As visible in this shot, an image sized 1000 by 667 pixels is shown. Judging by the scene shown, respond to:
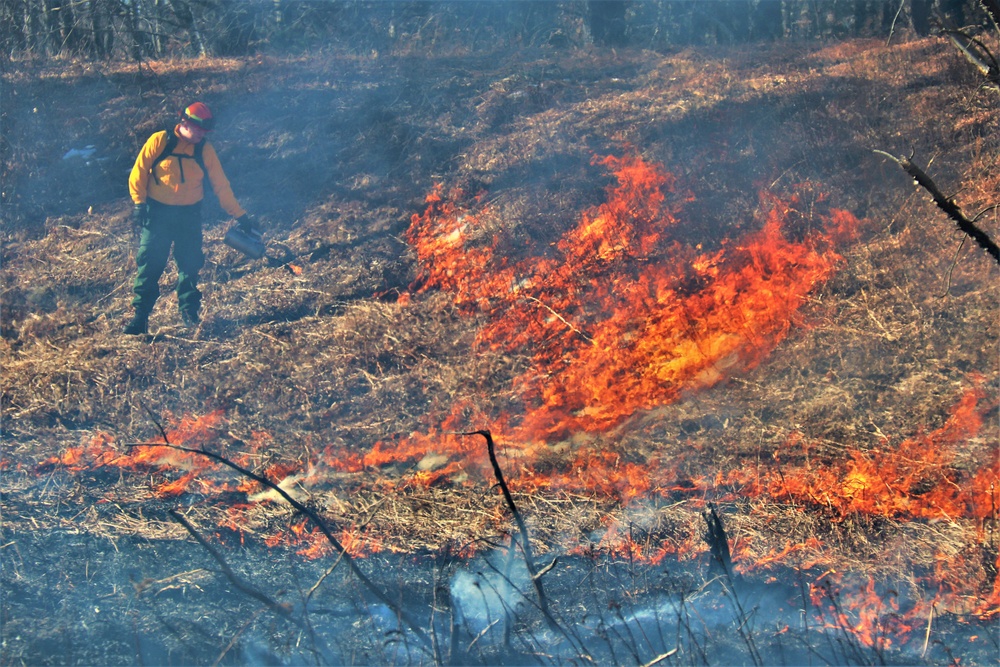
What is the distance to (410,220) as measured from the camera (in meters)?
9.12

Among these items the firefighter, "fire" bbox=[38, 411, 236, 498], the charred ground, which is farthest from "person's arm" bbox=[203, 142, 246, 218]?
"fire" bbox=[38, 411, 236, 498]

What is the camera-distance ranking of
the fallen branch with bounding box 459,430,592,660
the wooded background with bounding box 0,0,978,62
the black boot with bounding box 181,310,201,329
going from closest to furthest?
the fallen branch with bounding box 459,430,592,660 < the black boot with bounding box 181,310,201,329 < the wooded background with bounding box 0,0,978,62

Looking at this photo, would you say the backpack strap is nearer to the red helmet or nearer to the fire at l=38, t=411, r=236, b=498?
the red helmet

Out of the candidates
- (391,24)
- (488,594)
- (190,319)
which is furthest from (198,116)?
(391,24)

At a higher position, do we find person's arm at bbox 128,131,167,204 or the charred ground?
person's arm at bbox 128,131,167,204

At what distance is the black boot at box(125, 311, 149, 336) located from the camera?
7845mm

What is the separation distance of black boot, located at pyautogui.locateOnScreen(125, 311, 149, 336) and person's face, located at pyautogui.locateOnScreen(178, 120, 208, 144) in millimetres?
1884

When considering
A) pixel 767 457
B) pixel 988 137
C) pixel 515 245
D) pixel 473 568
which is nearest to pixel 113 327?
pixel 515 245

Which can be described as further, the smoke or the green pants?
the green pants

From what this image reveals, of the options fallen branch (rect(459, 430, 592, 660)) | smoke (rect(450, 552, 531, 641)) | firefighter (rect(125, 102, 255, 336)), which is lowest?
smoke (rect(450, 552, 531, 641))

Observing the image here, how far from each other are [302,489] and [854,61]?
8.91 m

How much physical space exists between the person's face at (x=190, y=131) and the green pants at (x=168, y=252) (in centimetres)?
72

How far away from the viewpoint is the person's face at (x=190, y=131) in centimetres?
729

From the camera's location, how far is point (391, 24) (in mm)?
13117
